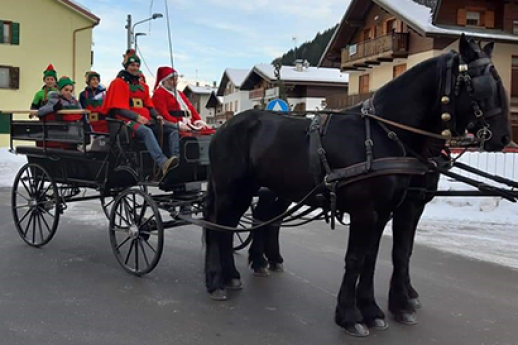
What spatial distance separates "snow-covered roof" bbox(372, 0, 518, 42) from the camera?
964 inches

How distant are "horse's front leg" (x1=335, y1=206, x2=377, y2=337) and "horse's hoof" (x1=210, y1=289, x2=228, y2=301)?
3.85ft

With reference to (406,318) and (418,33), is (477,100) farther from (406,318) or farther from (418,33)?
(418,33)

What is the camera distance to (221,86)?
6581cm

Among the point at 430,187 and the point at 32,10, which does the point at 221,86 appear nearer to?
the point at 32,10

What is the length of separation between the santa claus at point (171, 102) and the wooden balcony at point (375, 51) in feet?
74.9

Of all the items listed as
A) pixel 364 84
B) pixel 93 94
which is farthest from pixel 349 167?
pixel 364 84

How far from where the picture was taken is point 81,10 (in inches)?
1227

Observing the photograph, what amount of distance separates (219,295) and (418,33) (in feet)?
75.7

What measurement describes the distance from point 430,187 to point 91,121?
3.82 metres

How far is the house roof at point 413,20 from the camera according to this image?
2462cm

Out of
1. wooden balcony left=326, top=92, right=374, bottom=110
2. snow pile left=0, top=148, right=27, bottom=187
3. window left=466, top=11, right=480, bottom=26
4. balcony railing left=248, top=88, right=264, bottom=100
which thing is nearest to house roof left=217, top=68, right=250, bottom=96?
balcony railing left=248, top=88, right=264, bottom=100

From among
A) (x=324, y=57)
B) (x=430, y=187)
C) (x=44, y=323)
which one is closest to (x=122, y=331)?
(x=44, y=323)

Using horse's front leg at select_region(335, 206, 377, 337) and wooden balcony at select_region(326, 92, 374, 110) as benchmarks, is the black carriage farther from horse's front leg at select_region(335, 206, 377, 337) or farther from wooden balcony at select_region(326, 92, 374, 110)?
wooden balcony at select_region(326, 92, 374, 110)

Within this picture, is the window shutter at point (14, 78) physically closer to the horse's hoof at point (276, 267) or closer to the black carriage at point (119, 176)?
the black carriage at point (119, 176)
